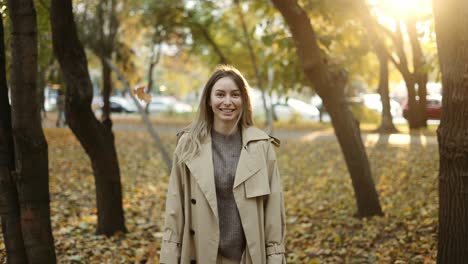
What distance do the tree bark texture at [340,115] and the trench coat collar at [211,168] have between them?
450 centimetres

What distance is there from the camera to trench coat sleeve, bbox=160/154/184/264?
134 inches

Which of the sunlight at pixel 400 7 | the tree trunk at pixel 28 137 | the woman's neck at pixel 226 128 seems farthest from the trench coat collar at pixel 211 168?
the sunlight at pixel 400 7

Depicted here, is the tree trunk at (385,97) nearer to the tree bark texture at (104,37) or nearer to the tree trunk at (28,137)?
the tree bark texture at (104,37)

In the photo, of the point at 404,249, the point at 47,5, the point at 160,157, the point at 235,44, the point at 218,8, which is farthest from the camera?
the point at 235,44

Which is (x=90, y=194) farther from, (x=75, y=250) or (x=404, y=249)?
(x=404, y=249)

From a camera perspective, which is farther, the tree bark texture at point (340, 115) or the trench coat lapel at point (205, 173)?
the tree bark texture at point (340, 115)

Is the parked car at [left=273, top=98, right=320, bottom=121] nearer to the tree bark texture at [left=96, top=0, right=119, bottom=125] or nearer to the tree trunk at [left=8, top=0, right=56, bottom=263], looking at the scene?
Answer: the tree bark texture at [left=96, top=0, right=119, bottom=125]

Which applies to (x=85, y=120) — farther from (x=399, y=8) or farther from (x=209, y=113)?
(x=399, y=8)

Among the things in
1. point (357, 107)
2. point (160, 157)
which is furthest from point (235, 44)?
point (160, 157)

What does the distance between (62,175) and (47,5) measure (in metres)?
6.20

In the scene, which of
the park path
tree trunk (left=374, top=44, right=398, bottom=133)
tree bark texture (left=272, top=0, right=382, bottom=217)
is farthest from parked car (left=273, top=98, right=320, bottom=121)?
tree bark texture (left=272, top=0, right=382, bottom=217)

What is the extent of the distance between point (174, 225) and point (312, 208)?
6548 mm

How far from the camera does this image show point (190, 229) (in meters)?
3.44

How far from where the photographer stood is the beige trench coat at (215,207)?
10.9 ft
